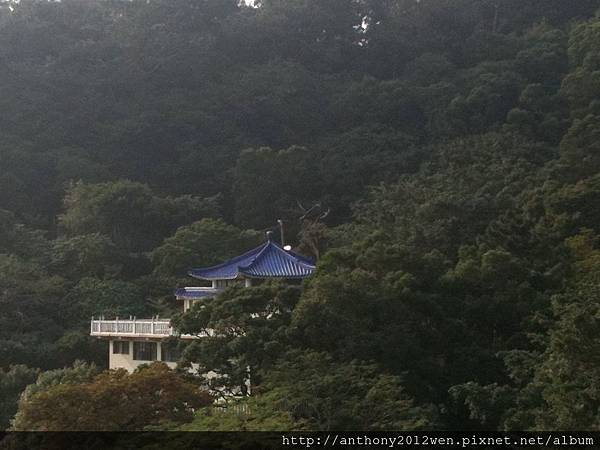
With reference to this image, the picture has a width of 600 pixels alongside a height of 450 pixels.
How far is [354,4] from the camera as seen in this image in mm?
65812

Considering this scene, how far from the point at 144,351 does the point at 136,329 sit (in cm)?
73

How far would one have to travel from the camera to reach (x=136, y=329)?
26797mm

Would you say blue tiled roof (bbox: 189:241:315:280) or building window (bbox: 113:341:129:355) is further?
building window (bbox: 113:341:129:355)

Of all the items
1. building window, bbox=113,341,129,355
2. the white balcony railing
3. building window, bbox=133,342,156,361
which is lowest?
building window, bbox=133,342,156,361

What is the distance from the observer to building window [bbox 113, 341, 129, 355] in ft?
91.9

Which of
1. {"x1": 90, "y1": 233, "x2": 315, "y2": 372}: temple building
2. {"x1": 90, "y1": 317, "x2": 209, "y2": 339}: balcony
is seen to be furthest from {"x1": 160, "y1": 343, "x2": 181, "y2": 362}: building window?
{"x1": 90, "y1": 317, "x2": 209, "y2": 339}: balcony

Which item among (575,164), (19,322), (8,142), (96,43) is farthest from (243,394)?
(96,43)

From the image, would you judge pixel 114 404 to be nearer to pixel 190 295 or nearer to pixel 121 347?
pixel 190 295

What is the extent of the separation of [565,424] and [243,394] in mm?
6394

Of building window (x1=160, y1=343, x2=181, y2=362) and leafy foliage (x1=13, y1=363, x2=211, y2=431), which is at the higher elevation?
building window (x1=160, y1=343, x2=181, y2=362)

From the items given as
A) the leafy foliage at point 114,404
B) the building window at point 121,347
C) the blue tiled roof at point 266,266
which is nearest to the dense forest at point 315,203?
the leafy foliage at point 114,404

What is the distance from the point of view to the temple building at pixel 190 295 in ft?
84.3

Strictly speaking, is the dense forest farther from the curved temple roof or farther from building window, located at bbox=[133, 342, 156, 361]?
the curved temple roof

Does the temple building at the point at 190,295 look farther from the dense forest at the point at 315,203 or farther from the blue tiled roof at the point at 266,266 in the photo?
the dense forest at the point at 315,203
